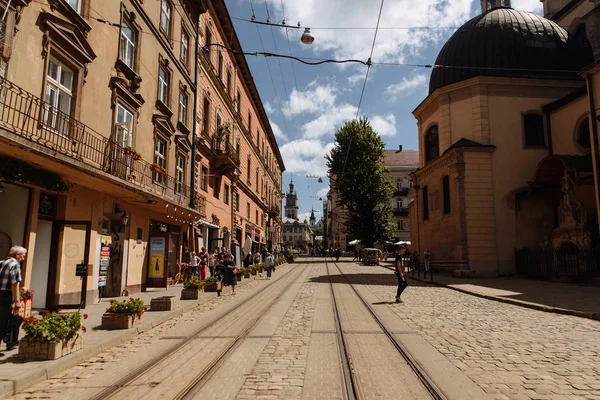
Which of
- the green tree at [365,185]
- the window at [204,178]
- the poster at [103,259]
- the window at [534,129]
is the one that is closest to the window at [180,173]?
the window at [204,178]

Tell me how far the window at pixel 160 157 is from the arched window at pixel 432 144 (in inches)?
705

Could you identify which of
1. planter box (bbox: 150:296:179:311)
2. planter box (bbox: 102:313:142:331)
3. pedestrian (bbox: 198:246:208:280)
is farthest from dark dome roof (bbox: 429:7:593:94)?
planter box (bbox: 102:313:142:331)

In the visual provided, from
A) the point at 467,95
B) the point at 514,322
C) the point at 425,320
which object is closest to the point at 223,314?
the point at 425,320

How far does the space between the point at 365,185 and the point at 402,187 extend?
25.2 metres

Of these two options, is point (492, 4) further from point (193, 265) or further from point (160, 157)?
point (193, 265)

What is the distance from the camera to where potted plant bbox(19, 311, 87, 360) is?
19.4ft

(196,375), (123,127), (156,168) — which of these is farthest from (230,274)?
(196,375)

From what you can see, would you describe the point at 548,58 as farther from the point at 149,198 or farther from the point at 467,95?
the point at 149,198

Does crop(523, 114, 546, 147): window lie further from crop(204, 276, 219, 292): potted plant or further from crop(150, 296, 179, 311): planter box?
crop(150, 296, 179, 311): planter box

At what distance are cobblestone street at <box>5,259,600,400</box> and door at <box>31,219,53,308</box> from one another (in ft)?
12.1

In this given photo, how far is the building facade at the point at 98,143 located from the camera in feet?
31.0

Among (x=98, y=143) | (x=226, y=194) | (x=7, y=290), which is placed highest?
(x=226, y=194)

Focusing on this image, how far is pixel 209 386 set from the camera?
4.93 meters

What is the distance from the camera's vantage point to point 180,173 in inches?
818
